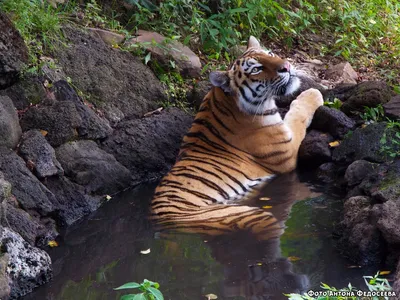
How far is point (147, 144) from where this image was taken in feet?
22.4

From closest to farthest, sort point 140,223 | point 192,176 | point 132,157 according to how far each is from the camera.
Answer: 1. point 140,223
2. point 192,176
3. point 132,157

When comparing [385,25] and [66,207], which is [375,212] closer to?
[66,207]

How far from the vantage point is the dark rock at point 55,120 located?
6.11 metres

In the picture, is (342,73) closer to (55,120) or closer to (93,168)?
(93,168)

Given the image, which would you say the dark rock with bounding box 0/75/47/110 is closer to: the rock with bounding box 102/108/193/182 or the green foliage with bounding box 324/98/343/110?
the rock with bounding box 102/108/193/182

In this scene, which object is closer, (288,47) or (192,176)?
(192,176)

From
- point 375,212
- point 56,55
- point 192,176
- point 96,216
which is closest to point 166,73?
point 56,55

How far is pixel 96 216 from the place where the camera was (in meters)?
5.82

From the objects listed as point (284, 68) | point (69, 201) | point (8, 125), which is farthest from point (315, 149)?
point (8, 125)

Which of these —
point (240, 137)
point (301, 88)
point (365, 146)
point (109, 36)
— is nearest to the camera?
point (365, 146)

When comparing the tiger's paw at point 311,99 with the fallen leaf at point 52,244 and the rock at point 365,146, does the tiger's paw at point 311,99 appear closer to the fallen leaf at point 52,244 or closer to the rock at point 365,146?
the rock at point 365,146

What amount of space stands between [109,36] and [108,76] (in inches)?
26.7

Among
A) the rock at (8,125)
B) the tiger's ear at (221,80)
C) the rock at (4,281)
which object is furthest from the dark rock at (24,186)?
the tiger's ear at (221,80)

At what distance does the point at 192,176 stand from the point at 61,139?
4.12 ft
